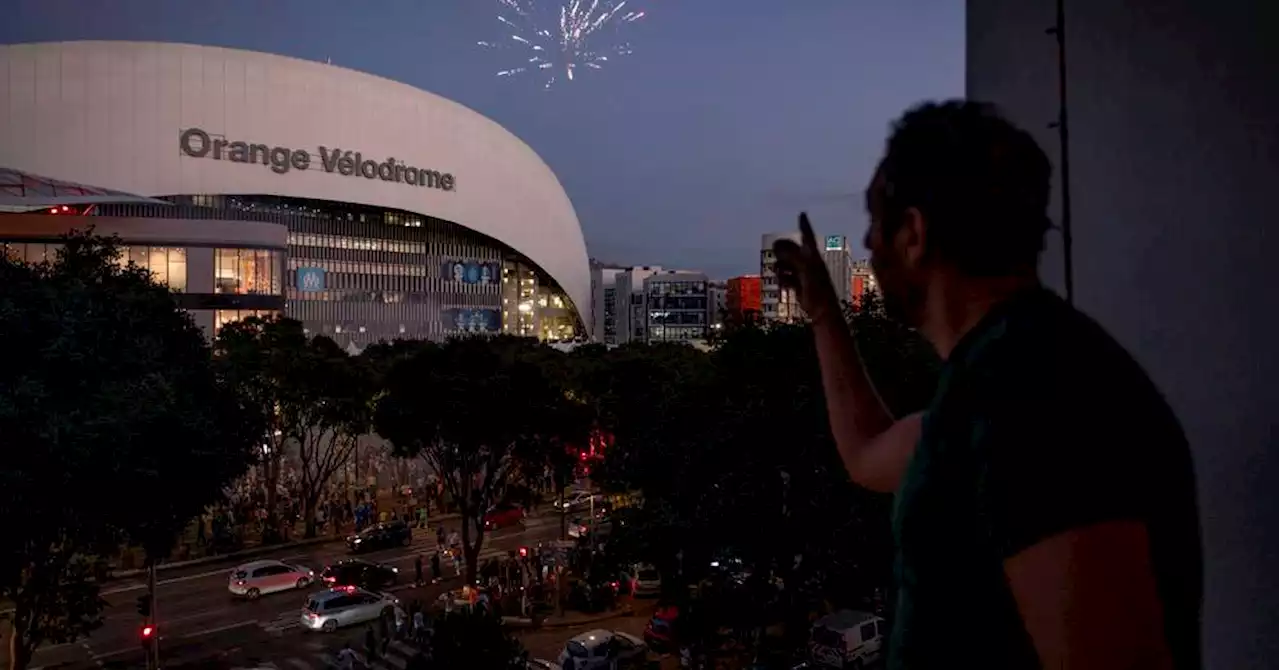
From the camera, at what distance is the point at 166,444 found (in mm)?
8992

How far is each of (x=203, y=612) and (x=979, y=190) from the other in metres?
18.8

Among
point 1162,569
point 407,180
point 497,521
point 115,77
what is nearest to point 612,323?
point 407,180

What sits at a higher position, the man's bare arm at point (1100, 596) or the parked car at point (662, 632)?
the man's bare arm at point (1100, 596)

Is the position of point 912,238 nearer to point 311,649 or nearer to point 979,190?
point 979,190

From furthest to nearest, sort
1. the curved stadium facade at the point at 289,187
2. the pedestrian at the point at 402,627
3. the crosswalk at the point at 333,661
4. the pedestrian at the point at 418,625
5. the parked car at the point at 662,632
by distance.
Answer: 1. the curved stadium facade at the point at 289,187
2. the pedestrian at the point at 402,627
3. the pedestrian at the point at 418,625
4. the parked car at the point at 662,632
5. the crosswalk at the point at 333,661

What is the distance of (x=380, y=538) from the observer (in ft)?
70.2

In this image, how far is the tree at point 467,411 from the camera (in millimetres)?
15656

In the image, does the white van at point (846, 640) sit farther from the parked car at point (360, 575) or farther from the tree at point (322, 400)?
the tree at point (322, 400)

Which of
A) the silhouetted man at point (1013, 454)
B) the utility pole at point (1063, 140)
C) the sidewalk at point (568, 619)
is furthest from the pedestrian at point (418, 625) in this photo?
the silhouetted man at point (1013, 454)

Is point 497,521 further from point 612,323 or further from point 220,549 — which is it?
point 612,323

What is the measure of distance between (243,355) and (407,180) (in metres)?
41.5

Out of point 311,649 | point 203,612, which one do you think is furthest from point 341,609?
point 203,612

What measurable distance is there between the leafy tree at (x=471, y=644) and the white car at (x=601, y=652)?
446cm

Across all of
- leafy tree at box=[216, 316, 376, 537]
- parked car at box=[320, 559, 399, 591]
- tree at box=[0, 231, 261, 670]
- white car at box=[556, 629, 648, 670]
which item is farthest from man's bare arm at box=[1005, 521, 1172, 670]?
leafy tree at box=[216, 316, 376, 537]
